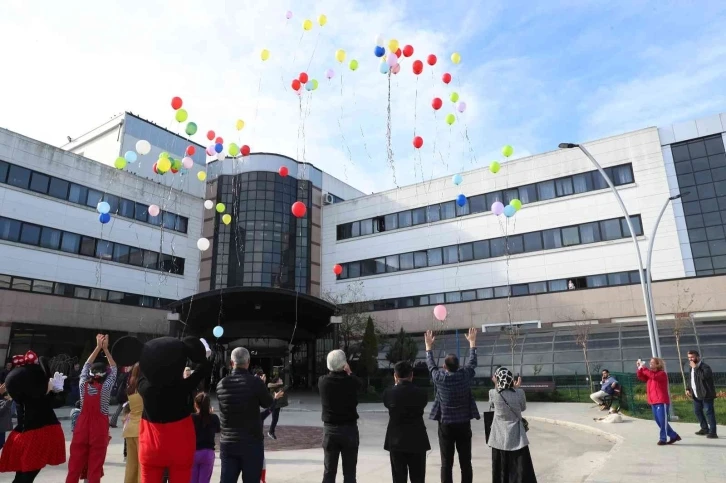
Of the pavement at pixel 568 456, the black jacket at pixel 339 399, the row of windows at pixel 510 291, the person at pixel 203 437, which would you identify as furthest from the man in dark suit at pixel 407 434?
the row of windows at pixel 510 291

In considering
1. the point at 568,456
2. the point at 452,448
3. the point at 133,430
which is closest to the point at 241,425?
the point at 133,430

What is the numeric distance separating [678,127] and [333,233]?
26.9 meters

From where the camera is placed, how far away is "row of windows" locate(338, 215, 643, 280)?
30.9m

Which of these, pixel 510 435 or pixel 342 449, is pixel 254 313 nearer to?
pixel 342 449

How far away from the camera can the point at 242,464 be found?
200 inches

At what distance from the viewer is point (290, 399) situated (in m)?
28.4

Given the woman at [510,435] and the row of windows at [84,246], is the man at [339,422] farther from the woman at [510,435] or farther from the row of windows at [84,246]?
the row of windows at [84,246]

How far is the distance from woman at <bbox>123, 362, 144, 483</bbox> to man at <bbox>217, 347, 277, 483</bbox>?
1.40 m

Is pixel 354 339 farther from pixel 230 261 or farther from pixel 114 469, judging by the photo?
pixel 114 469

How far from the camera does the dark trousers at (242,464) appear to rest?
5.03m

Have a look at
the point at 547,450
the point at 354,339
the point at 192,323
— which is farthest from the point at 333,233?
the point at 547,450

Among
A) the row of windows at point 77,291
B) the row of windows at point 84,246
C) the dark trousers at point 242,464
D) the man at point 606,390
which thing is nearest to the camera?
the dark trousers at point 242,464

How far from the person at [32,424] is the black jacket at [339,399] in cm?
320

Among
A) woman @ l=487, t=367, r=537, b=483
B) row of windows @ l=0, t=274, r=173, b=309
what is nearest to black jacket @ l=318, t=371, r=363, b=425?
woman @ l=487, t=367, r=537, b=483
